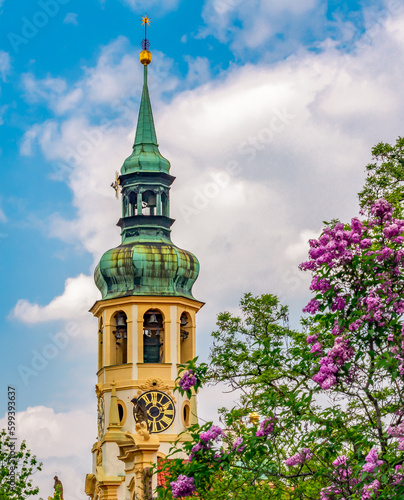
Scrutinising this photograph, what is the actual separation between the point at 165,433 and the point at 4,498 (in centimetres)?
1493

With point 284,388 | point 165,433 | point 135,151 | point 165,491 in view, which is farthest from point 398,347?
point 135,151

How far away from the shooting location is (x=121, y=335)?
5819 centimetres

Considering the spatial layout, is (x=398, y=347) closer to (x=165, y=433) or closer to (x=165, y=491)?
(x=165, y=491)

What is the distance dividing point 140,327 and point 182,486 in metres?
40.6

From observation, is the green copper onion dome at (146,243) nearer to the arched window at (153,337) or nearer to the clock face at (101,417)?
the arched window at (153,337)

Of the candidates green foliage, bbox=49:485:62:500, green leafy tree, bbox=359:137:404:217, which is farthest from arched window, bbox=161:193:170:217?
green leafy tree, bbox=359:137:404:217

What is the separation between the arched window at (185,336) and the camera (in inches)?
2275

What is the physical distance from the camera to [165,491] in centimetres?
1742

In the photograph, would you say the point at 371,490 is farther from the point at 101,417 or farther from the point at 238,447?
the point at 101,417

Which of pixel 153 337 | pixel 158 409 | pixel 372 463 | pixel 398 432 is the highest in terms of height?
pixel 153 337

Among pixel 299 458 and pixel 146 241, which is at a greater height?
pixel 146 241

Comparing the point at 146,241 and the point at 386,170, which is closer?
the point at 386,170

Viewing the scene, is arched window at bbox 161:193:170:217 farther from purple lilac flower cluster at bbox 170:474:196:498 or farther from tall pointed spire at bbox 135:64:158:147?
purple lilac flower cluster at bbox 170:474:196:498

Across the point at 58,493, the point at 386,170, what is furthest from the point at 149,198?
the point at 386,170
